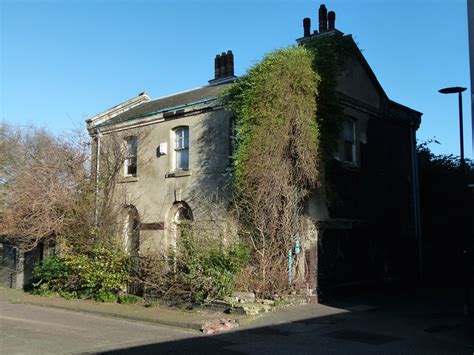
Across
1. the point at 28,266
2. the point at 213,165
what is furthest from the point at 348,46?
the point at 28,266

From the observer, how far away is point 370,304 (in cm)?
1526

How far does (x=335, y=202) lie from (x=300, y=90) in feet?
12.3

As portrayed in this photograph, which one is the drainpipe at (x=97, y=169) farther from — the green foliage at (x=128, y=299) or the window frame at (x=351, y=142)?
the window frame at (x=351, y=142)

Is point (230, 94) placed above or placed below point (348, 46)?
below

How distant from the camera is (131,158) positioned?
68.4 feet

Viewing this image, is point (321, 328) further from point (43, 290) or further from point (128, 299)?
point (43, 290)

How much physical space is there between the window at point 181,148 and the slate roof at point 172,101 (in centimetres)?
101

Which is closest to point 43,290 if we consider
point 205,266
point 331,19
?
point 205,266

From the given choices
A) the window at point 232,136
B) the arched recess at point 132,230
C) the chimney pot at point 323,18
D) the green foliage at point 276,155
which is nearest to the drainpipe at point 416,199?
the chimney pot at point 323,18

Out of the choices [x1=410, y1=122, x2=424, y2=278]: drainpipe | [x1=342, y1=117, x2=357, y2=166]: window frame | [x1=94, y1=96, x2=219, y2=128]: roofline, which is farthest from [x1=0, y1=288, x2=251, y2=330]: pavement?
[x1=410, y1=122, x2=424, y2=278]: drainpipe

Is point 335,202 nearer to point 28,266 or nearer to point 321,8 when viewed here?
point 321,8

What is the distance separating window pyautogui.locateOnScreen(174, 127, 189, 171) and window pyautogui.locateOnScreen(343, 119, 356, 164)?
558 centimetres

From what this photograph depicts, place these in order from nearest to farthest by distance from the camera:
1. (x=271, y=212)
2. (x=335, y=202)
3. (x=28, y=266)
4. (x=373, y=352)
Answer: (x=373, y=352) < (x=271, y=212) < (x=335, y=202) < (x=28, y=266)

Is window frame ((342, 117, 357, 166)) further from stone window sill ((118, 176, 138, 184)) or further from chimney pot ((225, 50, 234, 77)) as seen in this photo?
stone window sill ((118, 176, 138, 184))
